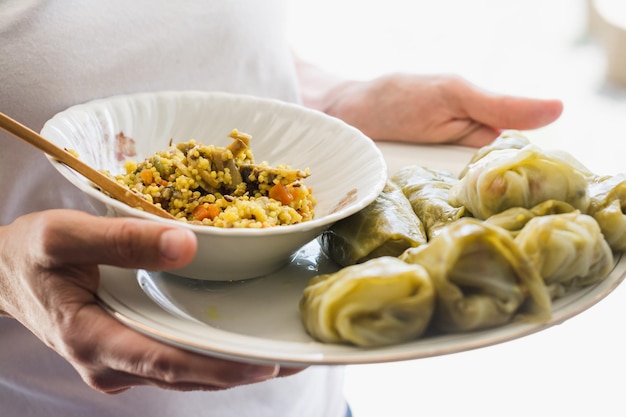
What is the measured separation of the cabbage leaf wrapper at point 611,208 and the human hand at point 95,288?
0.46 metres

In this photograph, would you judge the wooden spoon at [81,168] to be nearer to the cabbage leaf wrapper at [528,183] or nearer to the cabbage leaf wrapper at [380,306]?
the cabbage leaf wrapper at [380,306]

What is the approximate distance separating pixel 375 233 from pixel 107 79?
584mm

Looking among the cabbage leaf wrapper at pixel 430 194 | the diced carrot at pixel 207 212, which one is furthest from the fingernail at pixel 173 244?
the cabbage leaf wrapper at pixel 430 194

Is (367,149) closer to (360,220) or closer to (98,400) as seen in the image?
(360,220)

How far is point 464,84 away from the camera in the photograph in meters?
1.57

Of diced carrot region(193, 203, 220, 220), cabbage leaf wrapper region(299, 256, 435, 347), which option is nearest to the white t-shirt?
diced carrot region(193, 203, 220, 220)

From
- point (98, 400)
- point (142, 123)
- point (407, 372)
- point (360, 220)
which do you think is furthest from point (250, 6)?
point (407, 372)

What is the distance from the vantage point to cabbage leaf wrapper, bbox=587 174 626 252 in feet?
3.14

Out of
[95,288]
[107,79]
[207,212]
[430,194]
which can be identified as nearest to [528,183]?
[430,194]

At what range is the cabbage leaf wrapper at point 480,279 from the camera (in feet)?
2.63

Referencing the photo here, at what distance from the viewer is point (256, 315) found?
3.08 feet

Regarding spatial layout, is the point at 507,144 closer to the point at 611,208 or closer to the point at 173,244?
the point at 611,208

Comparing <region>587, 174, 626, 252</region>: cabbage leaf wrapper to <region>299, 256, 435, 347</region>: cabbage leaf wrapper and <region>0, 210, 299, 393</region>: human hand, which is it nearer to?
<region>299, 256, 435, 347</region>: cabbage leaf wrapper

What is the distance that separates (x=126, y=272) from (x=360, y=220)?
337mm
